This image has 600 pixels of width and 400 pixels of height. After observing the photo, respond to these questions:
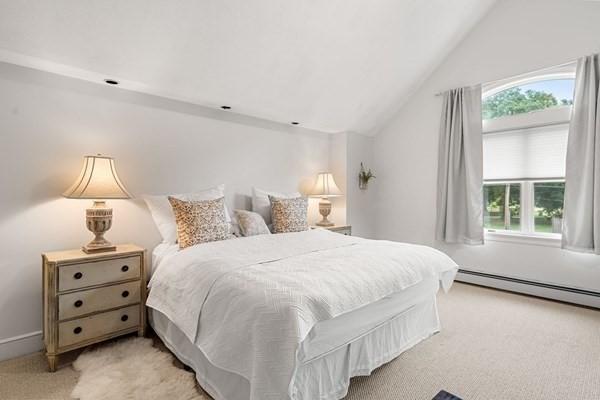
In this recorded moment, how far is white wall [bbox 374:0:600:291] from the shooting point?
3.09 metres

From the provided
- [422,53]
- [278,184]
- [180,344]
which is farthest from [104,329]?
[422,53]

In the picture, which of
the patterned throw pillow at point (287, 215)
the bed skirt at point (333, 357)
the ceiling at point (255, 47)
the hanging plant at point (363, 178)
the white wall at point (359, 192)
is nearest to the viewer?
the bed skirt at point (333, 357)

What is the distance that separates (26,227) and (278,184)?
96.1 inches

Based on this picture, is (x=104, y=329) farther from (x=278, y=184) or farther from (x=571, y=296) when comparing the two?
(x=571, y=296)

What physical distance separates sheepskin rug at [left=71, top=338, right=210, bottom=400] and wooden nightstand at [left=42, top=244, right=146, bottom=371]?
126 mm

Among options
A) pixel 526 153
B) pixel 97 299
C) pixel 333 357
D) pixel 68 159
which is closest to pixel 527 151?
pixel 526 153

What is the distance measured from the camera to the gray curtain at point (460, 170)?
3.69 meters

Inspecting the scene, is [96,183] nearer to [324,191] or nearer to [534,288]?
[324,191]

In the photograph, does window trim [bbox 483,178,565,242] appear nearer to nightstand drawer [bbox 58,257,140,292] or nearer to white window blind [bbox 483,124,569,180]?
white window blind [bbox 483,124,569,180]

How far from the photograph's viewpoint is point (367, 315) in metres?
1.75

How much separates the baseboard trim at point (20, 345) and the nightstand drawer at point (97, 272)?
0.65 m

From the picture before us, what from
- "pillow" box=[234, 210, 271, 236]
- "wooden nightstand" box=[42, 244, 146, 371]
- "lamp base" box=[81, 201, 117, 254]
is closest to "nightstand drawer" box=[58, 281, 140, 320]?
"wooden nightstand" box=[42, 244, 146, 371]

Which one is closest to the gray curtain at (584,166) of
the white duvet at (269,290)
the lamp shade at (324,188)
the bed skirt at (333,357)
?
the white duvet at (269,290)

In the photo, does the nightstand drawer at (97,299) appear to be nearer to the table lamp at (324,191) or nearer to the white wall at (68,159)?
the white wall at (68,159)
